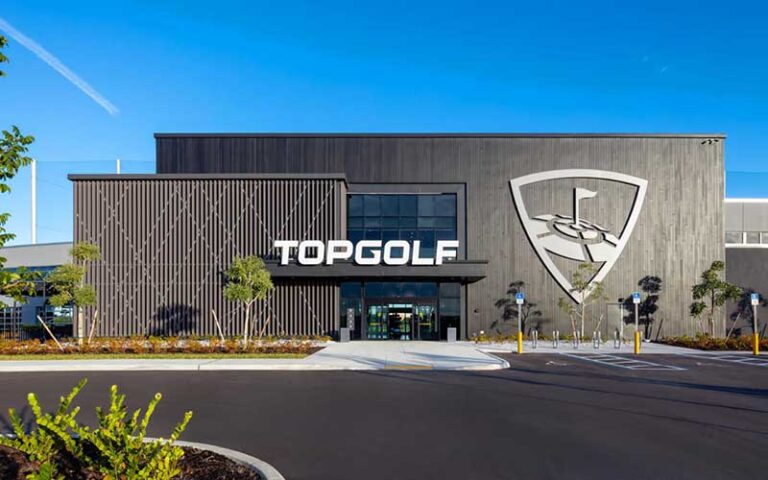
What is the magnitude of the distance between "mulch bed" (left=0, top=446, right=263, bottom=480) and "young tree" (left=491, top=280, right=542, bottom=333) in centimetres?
2387

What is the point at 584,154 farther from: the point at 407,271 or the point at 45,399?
the point at 45,399

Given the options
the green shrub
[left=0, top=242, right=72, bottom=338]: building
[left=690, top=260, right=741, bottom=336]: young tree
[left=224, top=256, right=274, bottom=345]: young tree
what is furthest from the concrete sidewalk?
[left=690, top=260, right=741, bottom=336]: young tree

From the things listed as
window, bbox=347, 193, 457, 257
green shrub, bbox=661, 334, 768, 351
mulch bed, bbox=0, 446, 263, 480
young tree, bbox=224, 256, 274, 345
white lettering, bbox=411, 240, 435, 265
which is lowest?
green shrub, bbox=661, 334, 768, 351

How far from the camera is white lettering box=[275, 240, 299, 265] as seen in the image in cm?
2595

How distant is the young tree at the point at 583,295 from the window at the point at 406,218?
7788mm

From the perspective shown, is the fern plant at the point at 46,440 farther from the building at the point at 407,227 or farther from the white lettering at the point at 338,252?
the building at the point at 407,227

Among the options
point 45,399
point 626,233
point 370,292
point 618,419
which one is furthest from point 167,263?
point 626,233

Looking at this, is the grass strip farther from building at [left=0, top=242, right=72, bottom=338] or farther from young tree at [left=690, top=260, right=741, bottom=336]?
young tree at [left=690, top=260, right=741, bottom=336]

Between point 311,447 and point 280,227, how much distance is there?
21121 mm

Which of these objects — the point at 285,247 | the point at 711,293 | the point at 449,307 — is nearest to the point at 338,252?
the point at 285,247

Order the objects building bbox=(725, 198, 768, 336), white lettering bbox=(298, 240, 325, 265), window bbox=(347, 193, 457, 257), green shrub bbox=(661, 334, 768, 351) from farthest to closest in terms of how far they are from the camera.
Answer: building bbox=(725, 198, 768, 336)
window bbox=(347, 193, 457, 257)
white lettering bbox=(298, 240, 325, 265)
green shrub bbox=(661, 334, 768, 351)

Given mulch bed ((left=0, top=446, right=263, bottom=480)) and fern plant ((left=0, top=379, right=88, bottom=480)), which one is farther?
mulch bed ((left=0, top=446, right=263, bottom=480))

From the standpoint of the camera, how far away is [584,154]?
29.4 meters

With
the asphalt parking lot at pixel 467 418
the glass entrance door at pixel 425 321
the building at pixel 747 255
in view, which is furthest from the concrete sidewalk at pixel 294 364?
the building at pixel 747 255
